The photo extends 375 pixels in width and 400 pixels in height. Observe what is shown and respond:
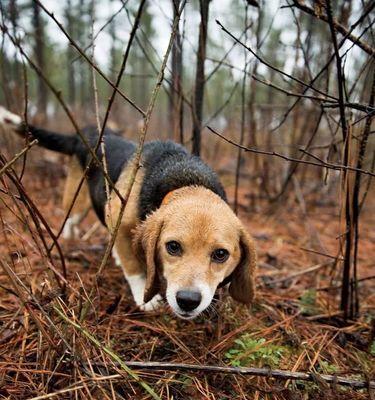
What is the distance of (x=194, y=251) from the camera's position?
2.63 m

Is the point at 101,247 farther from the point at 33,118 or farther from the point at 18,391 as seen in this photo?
the point at 33,118

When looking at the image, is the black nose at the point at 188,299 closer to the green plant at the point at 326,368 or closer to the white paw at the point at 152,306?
the white paw at the point at 152,306

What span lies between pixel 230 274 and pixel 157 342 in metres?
0.76

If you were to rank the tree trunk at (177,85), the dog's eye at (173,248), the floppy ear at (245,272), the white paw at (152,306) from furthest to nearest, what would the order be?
the tree trunk at (177,85), the white paw at (152,306), the floppy ear at (245,272), the dog's eye at (173,248)

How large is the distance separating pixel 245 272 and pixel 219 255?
0.36m

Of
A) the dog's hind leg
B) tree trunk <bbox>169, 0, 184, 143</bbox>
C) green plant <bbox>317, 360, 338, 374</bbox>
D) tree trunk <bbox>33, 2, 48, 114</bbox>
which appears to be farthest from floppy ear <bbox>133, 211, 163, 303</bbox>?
tree trunk <bbox>33, 2, 48, 114</bbox>

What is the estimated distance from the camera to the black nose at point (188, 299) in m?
2.35

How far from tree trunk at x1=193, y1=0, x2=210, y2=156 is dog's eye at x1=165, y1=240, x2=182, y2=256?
169 cm

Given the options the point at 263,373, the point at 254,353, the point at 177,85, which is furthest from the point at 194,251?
the point at 177,85

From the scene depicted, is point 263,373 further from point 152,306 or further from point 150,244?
point 152,306

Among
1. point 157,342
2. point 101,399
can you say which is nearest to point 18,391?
point 101,399

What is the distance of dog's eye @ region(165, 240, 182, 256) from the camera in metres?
2.66

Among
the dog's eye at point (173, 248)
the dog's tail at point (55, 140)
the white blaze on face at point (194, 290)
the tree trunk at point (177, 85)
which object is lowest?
the white blaze on face at point (194, 290)

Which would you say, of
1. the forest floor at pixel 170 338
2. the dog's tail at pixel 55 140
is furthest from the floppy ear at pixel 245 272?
the dog's tail at pixel 55 140
